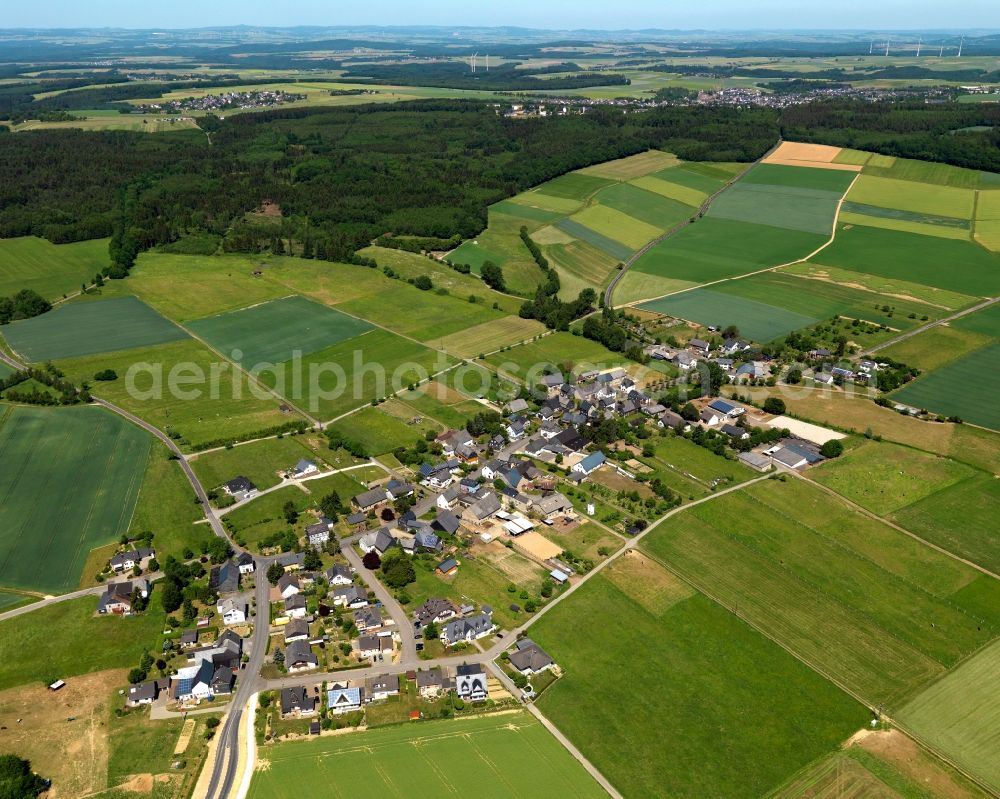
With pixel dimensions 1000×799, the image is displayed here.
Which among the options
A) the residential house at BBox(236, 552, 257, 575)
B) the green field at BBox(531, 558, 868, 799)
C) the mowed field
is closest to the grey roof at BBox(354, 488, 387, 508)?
the residential house at BBox(236, 552, 257, 575)

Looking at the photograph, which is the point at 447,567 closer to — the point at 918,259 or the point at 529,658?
the point at 529,658

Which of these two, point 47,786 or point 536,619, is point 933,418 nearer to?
point 536,619

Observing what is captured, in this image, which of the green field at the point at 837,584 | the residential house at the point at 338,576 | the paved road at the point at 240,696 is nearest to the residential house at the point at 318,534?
the paved road at the point at 240,696

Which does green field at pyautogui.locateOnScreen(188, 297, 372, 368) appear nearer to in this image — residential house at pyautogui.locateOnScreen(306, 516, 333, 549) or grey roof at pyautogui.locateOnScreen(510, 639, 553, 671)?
residential house at pyautogui.locateOnScreen(306, 516, 333, 549)

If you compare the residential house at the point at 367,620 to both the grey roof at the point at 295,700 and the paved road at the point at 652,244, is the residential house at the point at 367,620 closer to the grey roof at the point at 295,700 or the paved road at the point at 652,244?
the grey roof at the point at 295,700

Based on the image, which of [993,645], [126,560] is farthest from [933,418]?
[126,560]

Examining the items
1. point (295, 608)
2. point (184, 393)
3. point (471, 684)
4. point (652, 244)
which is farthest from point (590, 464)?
point (652, 244)
